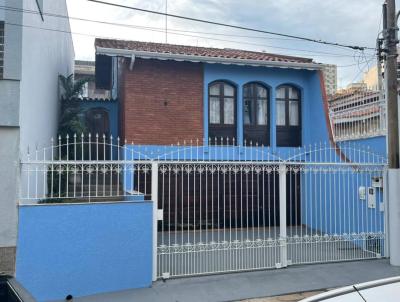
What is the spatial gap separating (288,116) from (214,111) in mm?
2690

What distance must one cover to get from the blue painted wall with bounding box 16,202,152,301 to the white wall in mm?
A: 1329

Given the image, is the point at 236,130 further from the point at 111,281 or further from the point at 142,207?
the point at 111,281

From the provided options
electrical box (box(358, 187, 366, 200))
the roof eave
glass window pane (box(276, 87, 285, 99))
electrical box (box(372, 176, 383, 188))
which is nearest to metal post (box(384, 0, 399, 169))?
electrical box (box(372, 176, 383, 188))

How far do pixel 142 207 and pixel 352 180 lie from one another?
601 centimetres

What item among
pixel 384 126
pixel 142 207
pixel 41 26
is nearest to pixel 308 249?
pixel 384 126

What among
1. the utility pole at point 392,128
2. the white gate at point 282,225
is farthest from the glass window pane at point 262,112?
the utility pole at point 392,128

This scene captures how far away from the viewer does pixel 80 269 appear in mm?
6590

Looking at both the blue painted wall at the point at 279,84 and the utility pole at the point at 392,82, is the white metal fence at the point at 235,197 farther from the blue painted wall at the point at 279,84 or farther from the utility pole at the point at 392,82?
the blue painted wall at the point at 279,84

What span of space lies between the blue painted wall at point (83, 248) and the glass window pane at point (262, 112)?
704 cm

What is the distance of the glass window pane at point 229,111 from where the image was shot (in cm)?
1277

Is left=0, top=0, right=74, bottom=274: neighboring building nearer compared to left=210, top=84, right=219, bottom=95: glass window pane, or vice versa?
left=0, top=0, right=74, bottom=274: neighboring building

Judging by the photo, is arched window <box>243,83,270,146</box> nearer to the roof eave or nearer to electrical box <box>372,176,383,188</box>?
the roof eave

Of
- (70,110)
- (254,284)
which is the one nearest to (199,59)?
(70,110)

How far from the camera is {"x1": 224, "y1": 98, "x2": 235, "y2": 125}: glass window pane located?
12.8 metres
